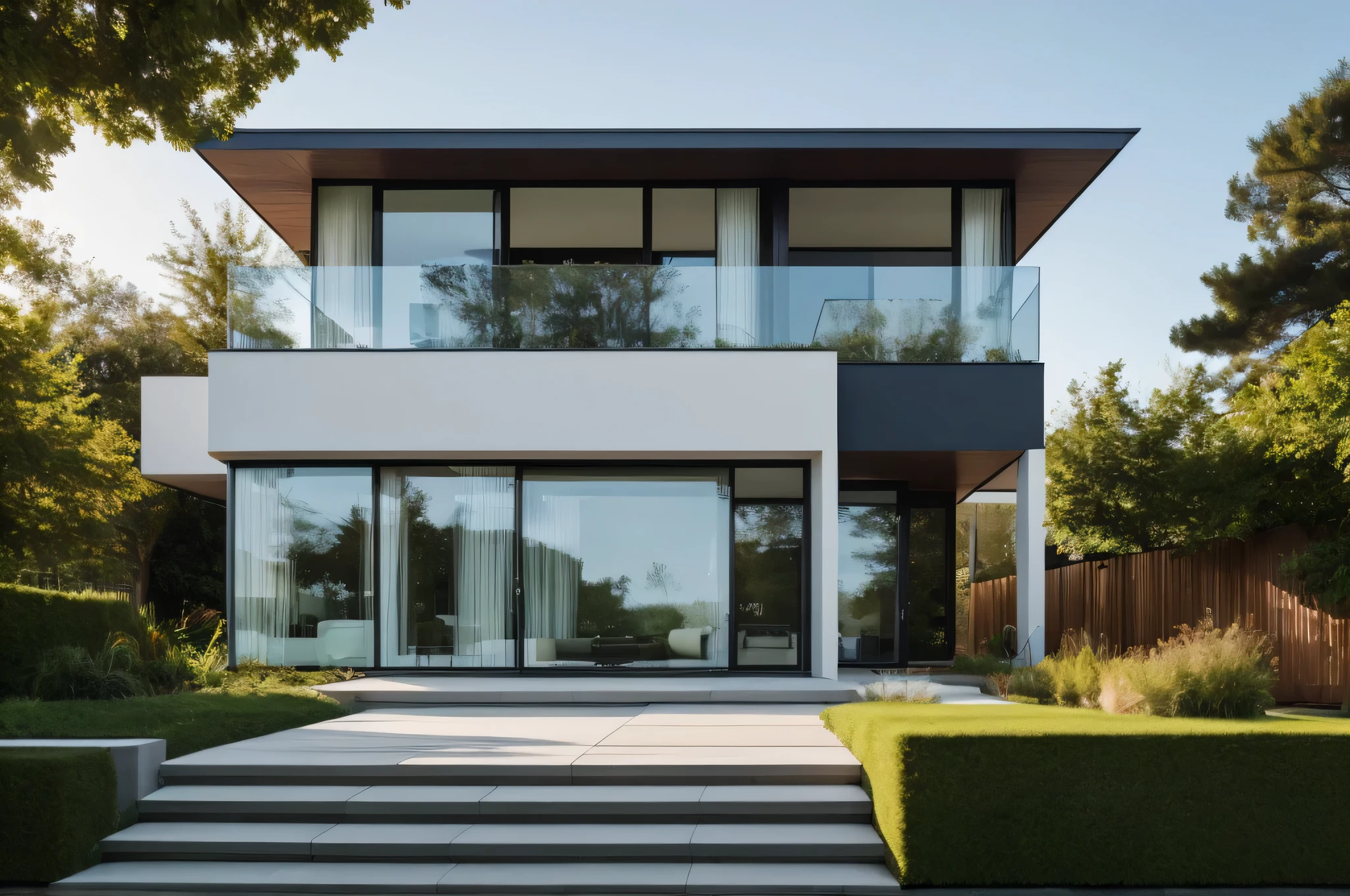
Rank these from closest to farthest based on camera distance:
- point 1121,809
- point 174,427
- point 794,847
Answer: point 1121,809
point 794,847
point 174,427

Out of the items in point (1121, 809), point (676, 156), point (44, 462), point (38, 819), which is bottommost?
point (38, 819)

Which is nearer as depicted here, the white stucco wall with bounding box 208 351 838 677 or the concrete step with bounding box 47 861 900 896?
the concrete step with bounding box 47 861 900 896

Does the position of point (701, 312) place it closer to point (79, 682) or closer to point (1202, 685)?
point (1202, 685)

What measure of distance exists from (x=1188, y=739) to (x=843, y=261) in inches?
442

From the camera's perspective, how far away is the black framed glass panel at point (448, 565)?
42.7 ft

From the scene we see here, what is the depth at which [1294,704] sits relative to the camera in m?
13.2

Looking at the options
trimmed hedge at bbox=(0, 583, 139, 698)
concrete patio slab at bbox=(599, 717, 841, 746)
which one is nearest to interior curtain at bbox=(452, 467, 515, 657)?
concrete patio slab at bbox=(599, 717, 841, 746)

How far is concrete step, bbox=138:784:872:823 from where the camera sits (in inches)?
260

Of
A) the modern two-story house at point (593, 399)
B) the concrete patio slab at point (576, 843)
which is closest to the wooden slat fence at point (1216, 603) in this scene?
the modern two-story house at point (593, 399)

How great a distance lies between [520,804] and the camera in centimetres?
664

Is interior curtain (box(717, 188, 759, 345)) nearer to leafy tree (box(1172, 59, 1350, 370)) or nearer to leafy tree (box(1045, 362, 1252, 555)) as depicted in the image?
leafy tree (box(1045, 362, 1252, 555))

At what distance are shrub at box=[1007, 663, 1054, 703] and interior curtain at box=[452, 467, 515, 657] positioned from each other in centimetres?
595

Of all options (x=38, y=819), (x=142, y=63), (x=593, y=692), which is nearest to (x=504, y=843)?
(x=38, y=819)

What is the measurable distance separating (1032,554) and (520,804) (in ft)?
26.5
